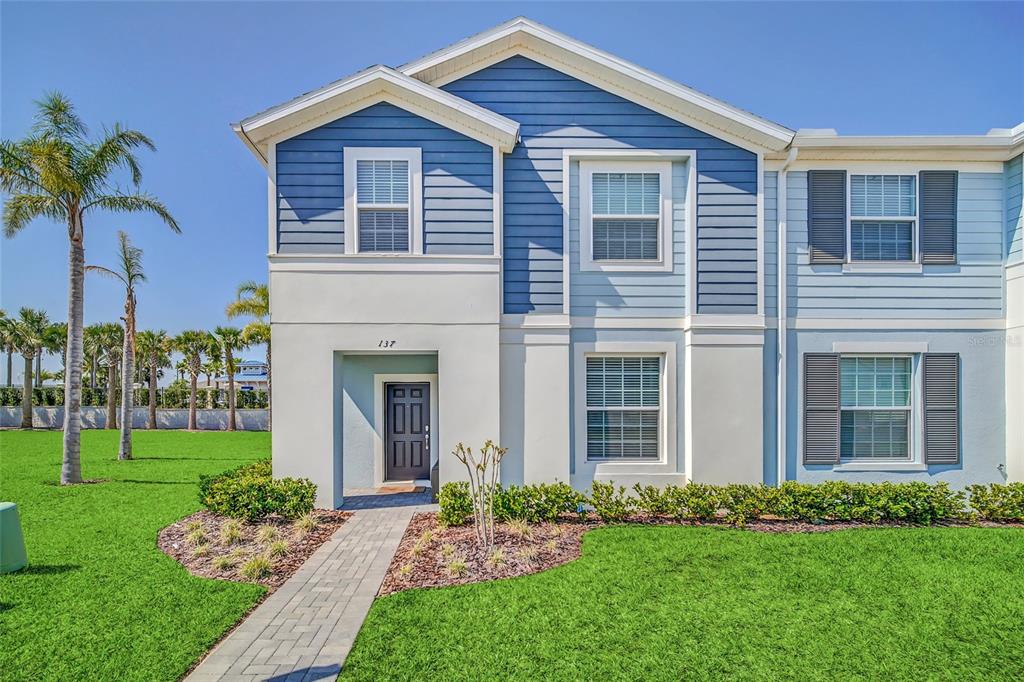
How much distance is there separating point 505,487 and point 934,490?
6479mm

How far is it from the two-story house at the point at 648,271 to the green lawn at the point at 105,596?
2.66 m

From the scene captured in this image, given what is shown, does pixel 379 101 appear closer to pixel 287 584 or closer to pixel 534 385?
pixel 534 385

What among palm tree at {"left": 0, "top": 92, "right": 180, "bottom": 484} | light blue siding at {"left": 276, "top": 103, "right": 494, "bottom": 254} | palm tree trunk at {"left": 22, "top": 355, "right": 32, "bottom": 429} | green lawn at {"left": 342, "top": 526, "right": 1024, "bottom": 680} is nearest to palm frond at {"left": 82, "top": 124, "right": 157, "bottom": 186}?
palm tree at {"left": 0, "top": 92, "right": 180, "bottom": 484}

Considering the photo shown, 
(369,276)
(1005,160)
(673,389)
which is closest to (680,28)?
(1005,160)

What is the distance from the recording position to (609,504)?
774 centimetres

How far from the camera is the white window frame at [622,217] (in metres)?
8.61

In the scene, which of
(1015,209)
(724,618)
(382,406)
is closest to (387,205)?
(382,406)

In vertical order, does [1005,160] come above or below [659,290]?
above

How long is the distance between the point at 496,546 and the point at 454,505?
1.20 meters

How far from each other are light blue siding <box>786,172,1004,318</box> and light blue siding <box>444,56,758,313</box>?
84 cm

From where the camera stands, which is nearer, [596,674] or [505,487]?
[596,674]

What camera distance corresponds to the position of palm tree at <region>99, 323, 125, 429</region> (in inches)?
1077

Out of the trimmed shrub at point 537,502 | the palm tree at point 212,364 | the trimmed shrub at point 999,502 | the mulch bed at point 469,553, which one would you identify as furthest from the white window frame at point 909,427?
the palm tree at point 212,364

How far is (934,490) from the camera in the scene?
7.81 metres
